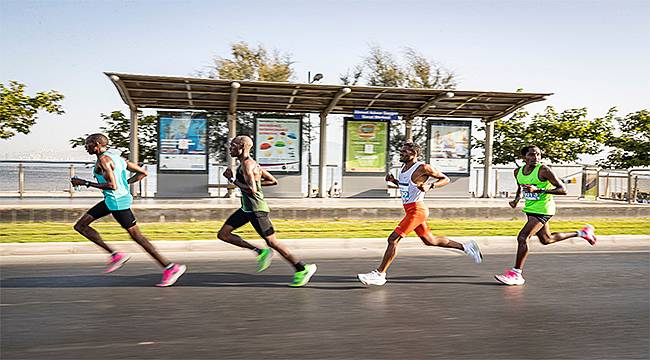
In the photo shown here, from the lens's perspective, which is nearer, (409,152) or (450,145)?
(409,152)

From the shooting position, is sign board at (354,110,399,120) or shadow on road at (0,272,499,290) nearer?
shadow on road at (0,272,499,290)

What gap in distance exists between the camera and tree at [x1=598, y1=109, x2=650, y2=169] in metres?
31.3

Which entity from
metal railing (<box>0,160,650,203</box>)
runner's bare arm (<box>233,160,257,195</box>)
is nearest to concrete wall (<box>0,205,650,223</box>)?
metal railing (<box>0,160,650,203</box>)

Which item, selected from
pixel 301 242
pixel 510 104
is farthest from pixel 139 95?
pixel 510 104

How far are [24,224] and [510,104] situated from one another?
49.8 ft

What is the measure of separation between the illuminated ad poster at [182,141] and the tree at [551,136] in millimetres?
16228

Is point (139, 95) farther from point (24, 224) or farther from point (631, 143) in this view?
point (631, 143)

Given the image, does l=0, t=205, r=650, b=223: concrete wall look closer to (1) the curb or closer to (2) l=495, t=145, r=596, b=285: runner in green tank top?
(1) the curb

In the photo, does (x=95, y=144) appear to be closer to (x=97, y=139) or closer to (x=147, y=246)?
(x=97, y=139)

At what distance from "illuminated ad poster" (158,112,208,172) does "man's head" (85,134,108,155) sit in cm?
1210

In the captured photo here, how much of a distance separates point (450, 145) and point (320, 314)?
653 inches

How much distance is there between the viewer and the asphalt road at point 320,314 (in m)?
4.77

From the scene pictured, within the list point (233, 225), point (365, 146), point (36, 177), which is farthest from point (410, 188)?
point (36, 177)

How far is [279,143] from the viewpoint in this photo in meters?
20.1
